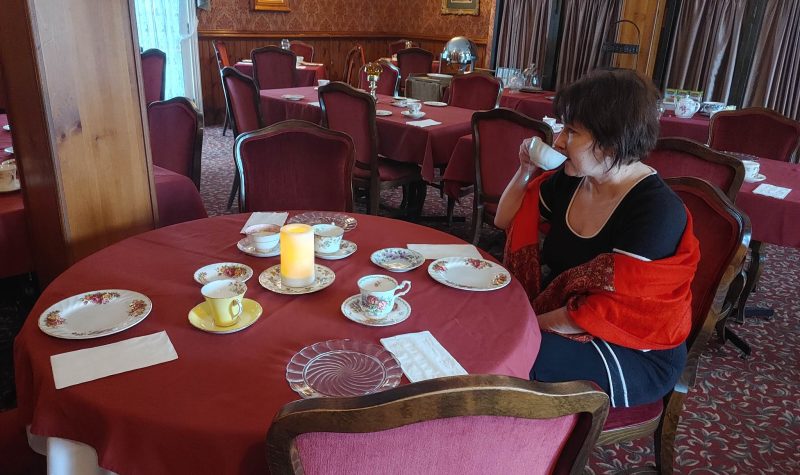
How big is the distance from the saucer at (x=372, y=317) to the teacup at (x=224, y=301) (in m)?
0.22

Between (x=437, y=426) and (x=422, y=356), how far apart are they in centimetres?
42

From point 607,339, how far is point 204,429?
986mm

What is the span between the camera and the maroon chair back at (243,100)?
386cm

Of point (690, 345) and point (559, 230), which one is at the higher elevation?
point (559, 230)

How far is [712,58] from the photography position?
4973 mm

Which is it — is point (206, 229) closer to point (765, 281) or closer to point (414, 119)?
point (414, 119)

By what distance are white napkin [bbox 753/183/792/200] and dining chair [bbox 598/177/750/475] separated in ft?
3.39

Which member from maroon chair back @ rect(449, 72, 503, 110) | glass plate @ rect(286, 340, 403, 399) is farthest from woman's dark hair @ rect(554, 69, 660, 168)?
maroon chair back @ rect(449, 72, 503, 110)

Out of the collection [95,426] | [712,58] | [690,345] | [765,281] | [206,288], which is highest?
[712,58]

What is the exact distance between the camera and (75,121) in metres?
1.68

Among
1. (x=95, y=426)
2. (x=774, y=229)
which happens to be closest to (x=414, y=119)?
(x=774, y=229)

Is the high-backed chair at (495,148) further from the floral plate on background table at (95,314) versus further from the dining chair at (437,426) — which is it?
the dining chair at (437,426)

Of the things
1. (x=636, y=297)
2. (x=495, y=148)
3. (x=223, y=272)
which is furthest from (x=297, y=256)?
(x=495, y=148)

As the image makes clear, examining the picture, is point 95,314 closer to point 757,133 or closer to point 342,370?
point 342,370
